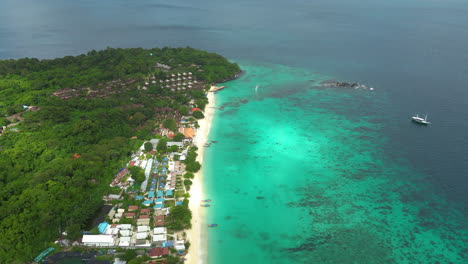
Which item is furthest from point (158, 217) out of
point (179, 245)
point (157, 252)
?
point (157, 252)

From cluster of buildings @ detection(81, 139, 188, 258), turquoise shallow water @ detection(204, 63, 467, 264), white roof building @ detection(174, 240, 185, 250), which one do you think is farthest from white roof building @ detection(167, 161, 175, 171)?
white roof building @ detection(174, 240, 185, 250)

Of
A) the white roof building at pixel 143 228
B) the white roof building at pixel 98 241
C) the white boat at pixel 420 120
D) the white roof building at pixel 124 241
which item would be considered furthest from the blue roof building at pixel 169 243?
the white boat at pixel 420 120

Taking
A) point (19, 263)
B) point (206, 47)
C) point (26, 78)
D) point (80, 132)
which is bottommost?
point (19, 263)

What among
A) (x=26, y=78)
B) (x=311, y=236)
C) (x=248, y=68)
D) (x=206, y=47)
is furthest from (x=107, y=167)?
(x=206, y=47)

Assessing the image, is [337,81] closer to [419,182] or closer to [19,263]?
[419,182]

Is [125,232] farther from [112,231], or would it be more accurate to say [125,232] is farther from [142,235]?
[142,235]
